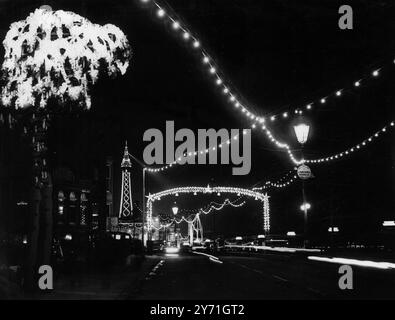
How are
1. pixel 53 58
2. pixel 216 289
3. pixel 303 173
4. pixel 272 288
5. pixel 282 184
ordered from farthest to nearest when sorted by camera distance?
pixel 282 184 < pixel 303 173 < pixel 272 288 < pixel 216 289 < pixel 53 58

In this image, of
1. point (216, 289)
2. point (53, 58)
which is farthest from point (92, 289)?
point (53, 58)

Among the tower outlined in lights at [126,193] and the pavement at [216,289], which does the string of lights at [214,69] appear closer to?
the pavement at [216,289]

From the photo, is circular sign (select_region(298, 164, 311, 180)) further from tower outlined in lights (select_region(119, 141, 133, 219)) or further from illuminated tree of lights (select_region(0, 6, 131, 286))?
tower outlined in lights (select_region(119, 141, 133, 219))

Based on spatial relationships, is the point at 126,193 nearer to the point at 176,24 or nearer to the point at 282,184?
the point at 282,184

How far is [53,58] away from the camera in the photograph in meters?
11.6

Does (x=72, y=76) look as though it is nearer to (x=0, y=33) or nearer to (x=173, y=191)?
(x=0, y=33)

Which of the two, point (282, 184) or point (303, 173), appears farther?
point (282, 184)

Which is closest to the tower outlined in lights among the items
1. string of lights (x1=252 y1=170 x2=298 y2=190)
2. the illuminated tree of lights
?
string of lights (x1=252 y1=170 x2=298 y2=190)

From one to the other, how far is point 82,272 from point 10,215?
11.7 metres

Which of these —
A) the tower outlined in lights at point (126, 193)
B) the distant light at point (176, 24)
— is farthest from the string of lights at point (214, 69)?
the tower outlined in lights at point (126, 193)

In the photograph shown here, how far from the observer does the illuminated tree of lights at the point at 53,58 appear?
11.5 m

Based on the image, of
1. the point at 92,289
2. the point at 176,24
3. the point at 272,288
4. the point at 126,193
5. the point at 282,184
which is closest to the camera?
the point at 176,24

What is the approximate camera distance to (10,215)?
3177 cm
